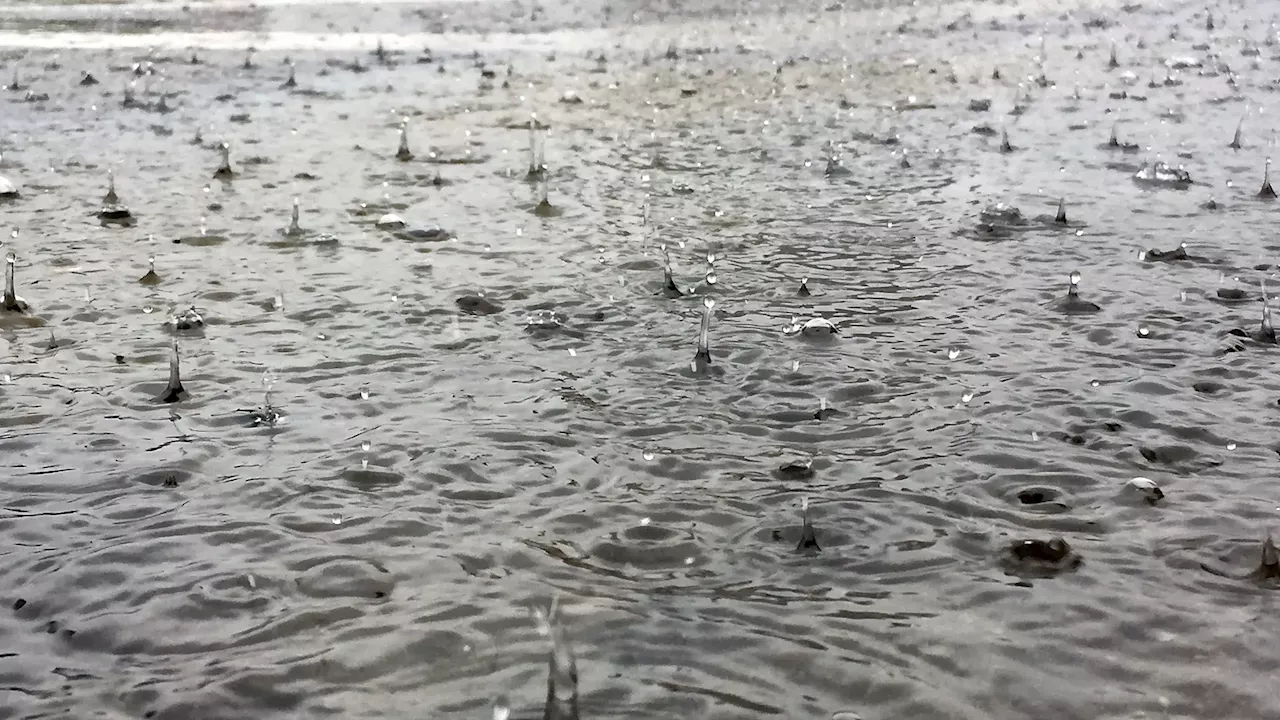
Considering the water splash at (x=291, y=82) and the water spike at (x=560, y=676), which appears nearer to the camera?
the water spike at (x=560, y=676)

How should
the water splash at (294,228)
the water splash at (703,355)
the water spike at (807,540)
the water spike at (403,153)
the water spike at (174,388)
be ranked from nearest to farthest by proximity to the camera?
1. the water spike at (807,540)
2. the water spike at (174,388)
3. the water splash at (703,355)
4. the water splash at (294,228)
5. the water spike at (403,153)

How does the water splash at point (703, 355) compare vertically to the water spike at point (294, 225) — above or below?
below

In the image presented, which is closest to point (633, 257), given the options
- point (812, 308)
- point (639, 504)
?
point (812, 308)

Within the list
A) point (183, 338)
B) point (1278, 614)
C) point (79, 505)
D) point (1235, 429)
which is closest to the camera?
point (1278, 614)

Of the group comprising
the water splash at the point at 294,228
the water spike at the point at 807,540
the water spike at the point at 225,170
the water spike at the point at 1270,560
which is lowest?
the water spike at the point at 807,540

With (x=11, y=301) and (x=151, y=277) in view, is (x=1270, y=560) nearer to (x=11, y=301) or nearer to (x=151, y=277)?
(x=151, y=277)

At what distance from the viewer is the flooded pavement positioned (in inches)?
133

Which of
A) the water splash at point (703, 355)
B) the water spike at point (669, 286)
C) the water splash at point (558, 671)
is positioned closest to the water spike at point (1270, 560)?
the water splash at point (558, 671)

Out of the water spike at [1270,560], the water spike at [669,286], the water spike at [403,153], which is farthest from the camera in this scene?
the water spike at [403,153]

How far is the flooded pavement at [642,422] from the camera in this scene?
3.37 metres

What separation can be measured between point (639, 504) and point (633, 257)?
3.55 m

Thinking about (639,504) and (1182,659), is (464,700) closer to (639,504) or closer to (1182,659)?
(639,504)

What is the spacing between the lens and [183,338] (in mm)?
6020

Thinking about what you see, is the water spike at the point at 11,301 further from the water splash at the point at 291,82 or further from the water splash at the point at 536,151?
the water splash at the point at 291,82
